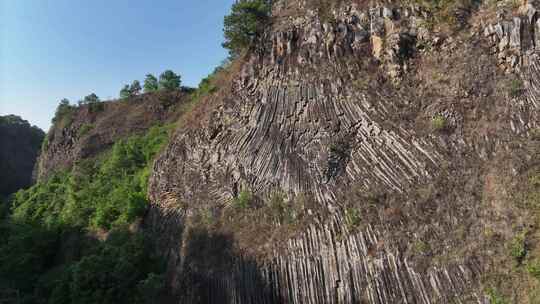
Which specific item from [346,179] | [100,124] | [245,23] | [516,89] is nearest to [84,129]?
[100,124]

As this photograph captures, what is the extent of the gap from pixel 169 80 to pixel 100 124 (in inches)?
362

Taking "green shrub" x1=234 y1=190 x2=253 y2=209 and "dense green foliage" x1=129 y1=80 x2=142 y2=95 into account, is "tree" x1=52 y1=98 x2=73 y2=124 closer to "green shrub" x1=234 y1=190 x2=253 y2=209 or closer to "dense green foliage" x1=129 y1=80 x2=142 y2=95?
"dense green foliage" x1=129 y1=80 x2=142 y2=95

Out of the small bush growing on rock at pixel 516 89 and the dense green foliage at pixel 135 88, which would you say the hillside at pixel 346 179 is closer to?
the small bush growing on rock at pixel 516 89

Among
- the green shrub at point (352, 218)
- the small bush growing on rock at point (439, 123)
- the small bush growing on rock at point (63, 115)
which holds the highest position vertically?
the small bush growing on rock at point (63, 115)

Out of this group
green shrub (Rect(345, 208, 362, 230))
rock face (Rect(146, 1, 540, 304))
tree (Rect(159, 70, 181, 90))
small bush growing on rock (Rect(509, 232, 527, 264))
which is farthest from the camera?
tree (Rect(159, 70, 181, 90))

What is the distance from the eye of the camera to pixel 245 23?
14.3 m

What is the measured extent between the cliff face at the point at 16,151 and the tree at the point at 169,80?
75.7 feet

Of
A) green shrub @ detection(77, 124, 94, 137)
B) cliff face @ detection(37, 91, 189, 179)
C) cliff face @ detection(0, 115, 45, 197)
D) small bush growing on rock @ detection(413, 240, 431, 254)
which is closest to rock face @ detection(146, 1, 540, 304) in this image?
small bush growing on rock @ detection(413, 240, 431, 254)

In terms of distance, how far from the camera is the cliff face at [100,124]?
90.0 ft

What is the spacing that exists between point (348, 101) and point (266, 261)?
6.61 metres

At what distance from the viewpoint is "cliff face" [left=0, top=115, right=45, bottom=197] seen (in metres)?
37.4

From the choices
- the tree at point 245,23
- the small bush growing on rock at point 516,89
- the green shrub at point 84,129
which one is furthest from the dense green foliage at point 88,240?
the small bush growing on rock at point 516,89

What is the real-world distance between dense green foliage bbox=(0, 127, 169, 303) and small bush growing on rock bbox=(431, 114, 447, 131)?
10.9 metres

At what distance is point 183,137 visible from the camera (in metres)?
15.5
